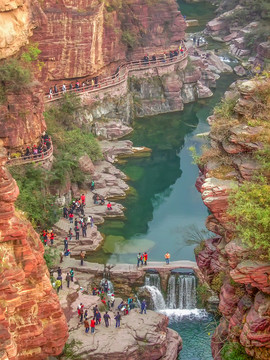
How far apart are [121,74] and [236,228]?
4836 cm

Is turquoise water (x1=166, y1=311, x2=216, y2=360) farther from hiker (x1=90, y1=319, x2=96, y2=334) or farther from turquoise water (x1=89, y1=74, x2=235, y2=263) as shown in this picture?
turquoise water (x1=89, y1=74, x2=235, y2=263)

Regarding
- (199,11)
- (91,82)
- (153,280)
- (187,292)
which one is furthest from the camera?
(199,11)

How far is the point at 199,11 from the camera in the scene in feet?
395

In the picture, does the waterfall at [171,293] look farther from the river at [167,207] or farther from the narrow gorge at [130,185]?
the river at [167,207]

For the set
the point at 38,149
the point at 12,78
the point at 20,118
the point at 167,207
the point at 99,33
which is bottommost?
the point at 167,207

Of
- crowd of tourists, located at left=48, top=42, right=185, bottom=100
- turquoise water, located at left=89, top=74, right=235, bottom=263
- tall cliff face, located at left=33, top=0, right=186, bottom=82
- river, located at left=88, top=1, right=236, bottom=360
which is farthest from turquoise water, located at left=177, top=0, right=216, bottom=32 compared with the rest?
turquoise water, located at left=89, top=74, right=235, bottom=263

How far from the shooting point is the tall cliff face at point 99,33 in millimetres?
70750

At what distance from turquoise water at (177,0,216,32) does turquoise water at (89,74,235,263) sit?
104ft

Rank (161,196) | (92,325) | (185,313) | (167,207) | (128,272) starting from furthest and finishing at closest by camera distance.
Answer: (161,196) < (167,207) < (128,272) < (185,313) < (92,325)

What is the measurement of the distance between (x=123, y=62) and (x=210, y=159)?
44349 mm

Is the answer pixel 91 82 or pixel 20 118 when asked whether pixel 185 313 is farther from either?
pixel 91 82

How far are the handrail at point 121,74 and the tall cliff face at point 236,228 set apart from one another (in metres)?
34.7

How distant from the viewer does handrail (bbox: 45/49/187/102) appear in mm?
73525

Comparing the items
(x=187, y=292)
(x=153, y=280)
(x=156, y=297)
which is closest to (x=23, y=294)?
(x=156, y=297)
